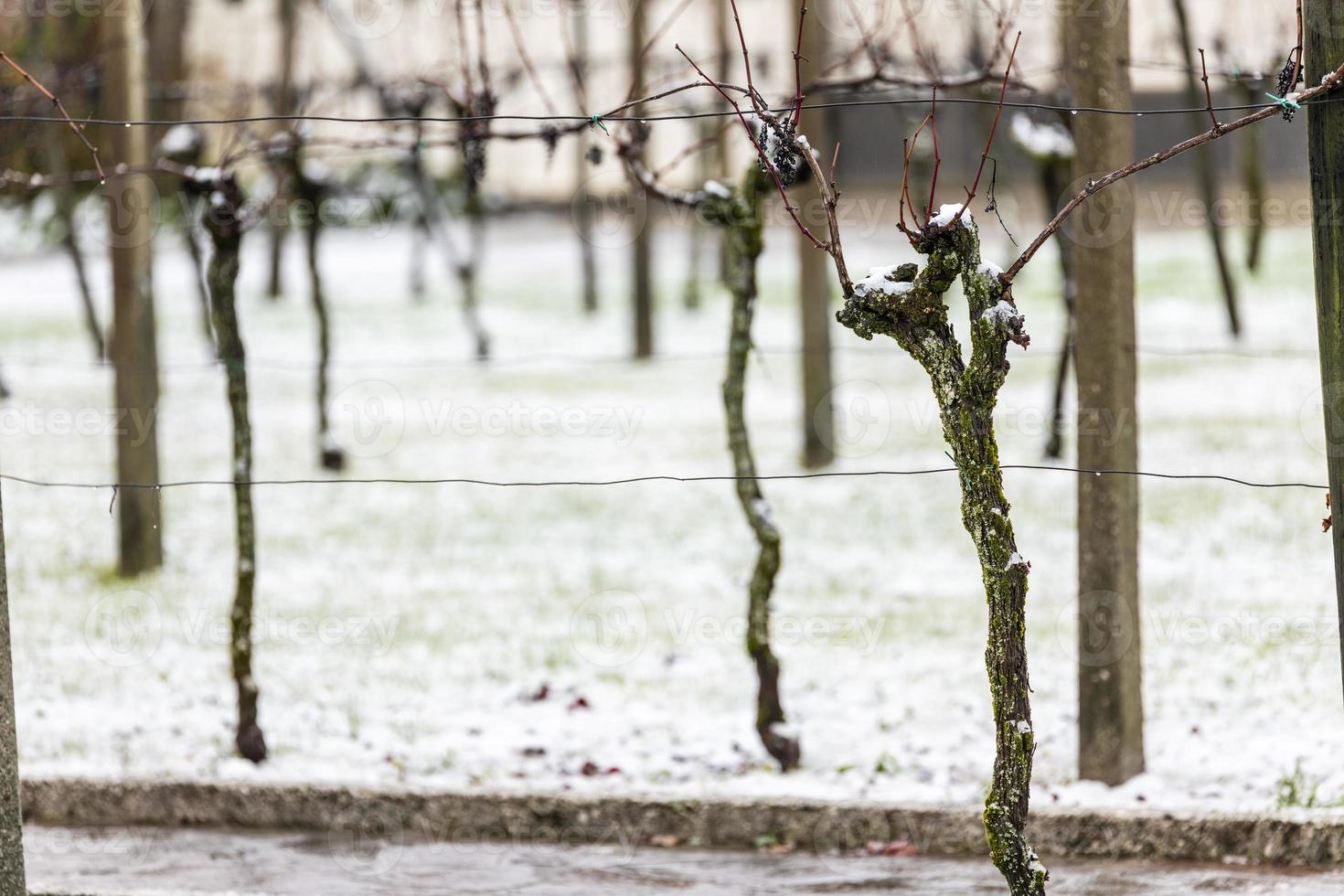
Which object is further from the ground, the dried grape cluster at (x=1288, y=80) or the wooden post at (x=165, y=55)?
the wooden post at (x=165, y=55)

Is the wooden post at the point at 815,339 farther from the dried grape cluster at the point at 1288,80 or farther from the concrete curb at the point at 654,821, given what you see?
the dried grape cluster at the point at 1288,80

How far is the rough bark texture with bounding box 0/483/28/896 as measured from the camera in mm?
3764

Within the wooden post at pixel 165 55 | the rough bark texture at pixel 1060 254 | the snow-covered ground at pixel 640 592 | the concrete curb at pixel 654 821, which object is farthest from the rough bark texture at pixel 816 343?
the concrete curb at pixel 654 821

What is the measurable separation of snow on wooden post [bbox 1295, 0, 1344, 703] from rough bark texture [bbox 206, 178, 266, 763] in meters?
3.77

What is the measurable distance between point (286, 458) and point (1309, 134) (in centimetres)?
939

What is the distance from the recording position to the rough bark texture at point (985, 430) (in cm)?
354

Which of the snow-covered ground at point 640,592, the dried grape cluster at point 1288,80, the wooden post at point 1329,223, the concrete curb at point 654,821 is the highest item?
the dried grape cluster at point 1288,80

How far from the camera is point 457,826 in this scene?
213 inches

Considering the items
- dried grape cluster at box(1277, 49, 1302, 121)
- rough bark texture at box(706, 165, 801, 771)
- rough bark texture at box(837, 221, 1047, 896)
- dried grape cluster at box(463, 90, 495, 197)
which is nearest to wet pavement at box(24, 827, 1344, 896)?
rough bark texture at box(706, 165, 801, 771)

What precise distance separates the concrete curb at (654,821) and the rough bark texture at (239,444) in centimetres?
41

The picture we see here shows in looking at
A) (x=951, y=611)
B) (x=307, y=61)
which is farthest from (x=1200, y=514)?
(x=307, y=61)

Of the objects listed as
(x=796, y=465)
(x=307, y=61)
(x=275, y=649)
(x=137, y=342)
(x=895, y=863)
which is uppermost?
(x=307, y=61)

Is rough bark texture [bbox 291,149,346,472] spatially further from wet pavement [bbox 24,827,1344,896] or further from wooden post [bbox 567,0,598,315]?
wet pavement [bbox 24,827,1344,896]

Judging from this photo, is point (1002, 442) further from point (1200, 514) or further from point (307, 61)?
point (307, 61)
